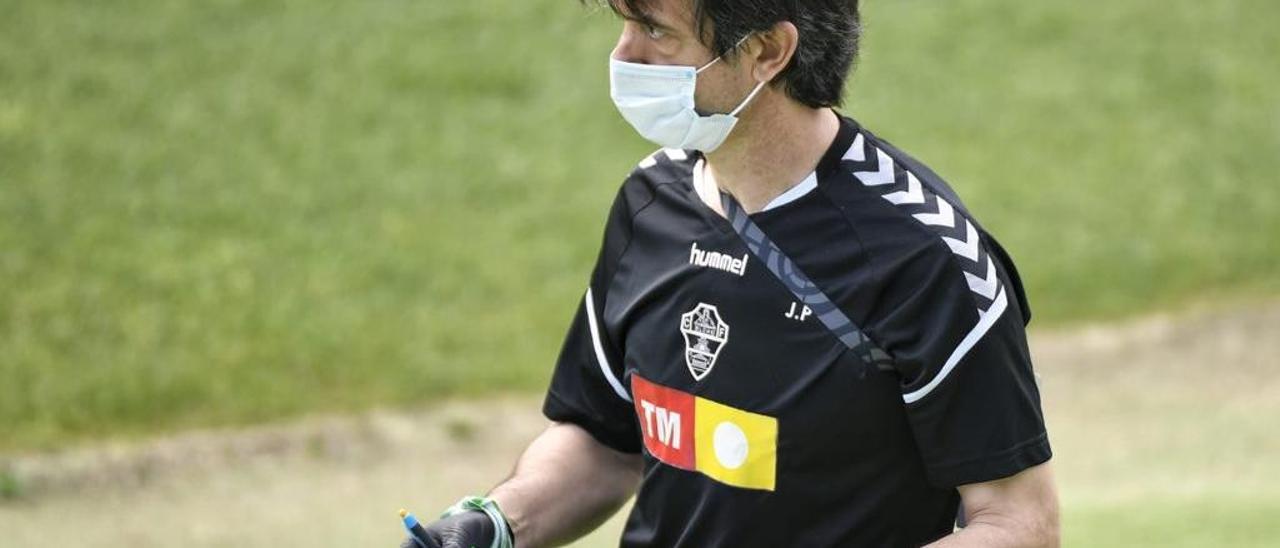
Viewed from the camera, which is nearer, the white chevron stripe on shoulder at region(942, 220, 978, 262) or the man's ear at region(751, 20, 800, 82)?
the white chevron stripe on shoulder at region(942, 220, 978, 262)

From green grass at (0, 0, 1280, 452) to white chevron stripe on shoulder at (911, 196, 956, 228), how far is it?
8015mm

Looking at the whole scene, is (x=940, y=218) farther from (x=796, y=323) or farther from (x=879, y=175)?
(x=796, y=323)

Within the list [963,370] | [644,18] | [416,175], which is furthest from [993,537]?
[416,175]

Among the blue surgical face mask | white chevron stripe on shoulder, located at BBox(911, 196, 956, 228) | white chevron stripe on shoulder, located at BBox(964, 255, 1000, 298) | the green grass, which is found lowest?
white chevron stripe on shoulder, located at BBox(964, 255, 1000, 298)

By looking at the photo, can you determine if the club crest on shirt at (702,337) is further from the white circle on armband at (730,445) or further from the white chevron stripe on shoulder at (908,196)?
the white chevron stripe on shoulder at (908,196)

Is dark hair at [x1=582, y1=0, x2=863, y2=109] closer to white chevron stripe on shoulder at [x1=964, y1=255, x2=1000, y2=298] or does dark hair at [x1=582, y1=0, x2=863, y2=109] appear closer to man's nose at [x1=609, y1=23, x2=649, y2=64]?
man's nose at [x1=609, y1=23, x2=649, y2=64]

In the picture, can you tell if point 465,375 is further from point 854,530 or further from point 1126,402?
point 854,530

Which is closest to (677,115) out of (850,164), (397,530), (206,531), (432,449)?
(850,164)

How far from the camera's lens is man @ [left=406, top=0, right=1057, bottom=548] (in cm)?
279

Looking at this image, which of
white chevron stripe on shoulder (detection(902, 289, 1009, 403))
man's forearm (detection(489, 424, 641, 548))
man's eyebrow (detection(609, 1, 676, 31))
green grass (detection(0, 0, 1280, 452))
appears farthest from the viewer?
green grass (detection(0, 0, 1280, 452))

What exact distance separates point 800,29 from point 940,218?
1.29 ft

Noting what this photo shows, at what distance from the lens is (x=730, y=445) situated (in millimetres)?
2998

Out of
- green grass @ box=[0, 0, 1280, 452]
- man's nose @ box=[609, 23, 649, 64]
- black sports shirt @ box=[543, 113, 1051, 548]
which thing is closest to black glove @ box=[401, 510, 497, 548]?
black sports shirt @ box=[543, 113, 1051, 548]

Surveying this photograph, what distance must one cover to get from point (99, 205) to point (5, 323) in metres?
1.25
